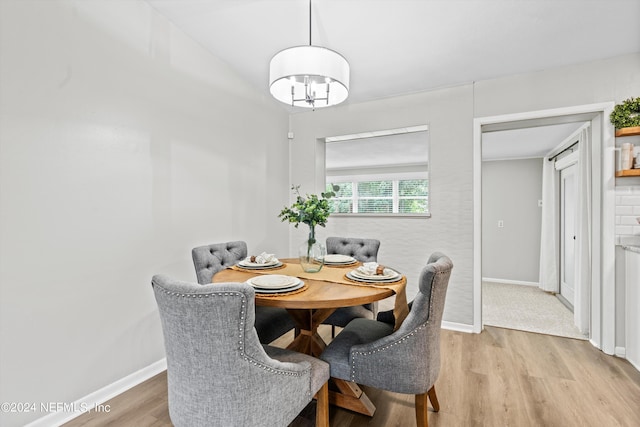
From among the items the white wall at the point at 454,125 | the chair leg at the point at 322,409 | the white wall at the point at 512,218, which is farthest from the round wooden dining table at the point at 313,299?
the white wall at the point at 512,218

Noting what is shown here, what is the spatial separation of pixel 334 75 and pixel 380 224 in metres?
2.12

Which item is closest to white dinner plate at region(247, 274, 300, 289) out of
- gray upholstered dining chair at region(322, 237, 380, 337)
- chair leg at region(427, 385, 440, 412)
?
gray upholstered dining chair at region(322, 237, 380, 337)

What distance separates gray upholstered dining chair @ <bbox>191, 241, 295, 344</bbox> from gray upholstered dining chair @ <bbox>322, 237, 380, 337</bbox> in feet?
1.15

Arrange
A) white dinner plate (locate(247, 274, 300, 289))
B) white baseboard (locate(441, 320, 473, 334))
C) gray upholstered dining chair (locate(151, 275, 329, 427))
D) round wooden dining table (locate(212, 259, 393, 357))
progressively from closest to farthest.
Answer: gray upholstered dining chair (locate(151, 275, 329, 427)) → round wooden dining table (locate(212, 259, 393, 357)) → white dinner plate (locate(247, 274, 300, 289)) → white baseboard (locate(441, 320, 473, 334))

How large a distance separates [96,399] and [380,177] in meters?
6.82

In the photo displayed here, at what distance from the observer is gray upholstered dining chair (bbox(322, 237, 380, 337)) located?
7.30 feet

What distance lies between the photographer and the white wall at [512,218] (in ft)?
17.1

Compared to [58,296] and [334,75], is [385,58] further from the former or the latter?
[58,296]

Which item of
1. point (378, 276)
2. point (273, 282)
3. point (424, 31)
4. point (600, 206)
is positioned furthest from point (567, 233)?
point (273, 282)

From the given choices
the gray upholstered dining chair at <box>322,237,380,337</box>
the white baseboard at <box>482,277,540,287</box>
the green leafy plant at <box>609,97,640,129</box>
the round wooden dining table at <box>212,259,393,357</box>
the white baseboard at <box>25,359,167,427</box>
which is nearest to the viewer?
the round wooden dining table at <box>212,259,393,357</box>

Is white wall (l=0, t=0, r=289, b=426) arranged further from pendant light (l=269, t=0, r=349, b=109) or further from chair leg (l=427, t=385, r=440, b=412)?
chair leg (l=427, t=385, r=440, b=412)

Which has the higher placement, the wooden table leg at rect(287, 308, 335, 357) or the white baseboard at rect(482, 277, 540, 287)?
the wooden table leg at rect(287, 308, 335, 357)

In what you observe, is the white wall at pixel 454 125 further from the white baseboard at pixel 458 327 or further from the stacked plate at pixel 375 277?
the stacked plate at pixel 375 277

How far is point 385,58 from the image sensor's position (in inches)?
106
